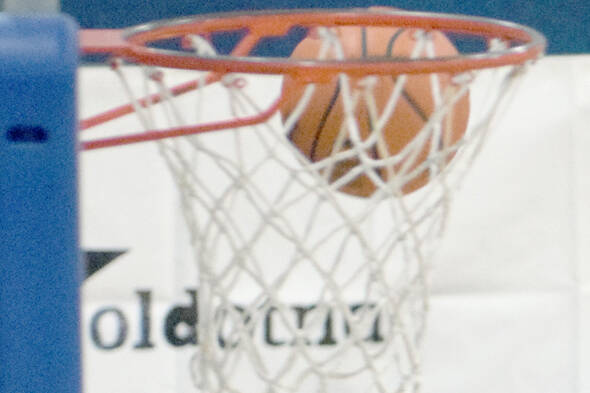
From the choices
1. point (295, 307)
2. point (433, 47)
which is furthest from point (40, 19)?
point (295, 307)

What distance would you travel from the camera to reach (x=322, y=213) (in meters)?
1.06

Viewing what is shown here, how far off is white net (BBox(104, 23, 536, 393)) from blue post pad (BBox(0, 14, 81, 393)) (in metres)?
0.25

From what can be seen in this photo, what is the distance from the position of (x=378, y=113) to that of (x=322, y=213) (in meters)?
0.36

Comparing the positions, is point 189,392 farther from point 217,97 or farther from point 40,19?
point 40,19

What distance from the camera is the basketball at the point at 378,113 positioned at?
2.37 feet

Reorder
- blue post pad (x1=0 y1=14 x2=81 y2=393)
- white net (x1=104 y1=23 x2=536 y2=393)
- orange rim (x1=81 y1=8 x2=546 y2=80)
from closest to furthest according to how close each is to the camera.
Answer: blue post pad (x1=0 y1=14 x2=81 y2=393) < orange rim (x1=81 y1=8 x2=546 y2=80) < white net (x1=104 y1=23 x2=536 y2=393)

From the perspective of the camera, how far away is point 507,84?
2.57ft

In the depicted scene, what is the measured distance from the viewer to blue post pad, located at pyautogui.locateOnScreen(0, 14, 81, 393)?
0.43 m

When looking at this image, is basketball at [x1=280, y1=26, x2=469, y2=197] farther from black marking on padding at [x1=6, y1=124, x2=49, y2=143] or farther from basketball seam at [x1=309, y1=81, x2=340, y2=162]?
black marking on padding at [x1=6, y1=124, x2=49, y2=143]

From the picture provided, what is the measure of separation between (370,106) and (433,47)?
169 mm

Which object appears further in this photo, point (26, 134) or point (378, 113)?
point (378, 113)

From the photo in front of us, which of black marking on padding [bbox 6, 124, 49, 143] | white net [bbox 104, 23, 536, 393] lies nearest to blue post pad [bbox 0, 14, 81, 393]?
black marking on padding [bbox 6, 124, 49, 143]


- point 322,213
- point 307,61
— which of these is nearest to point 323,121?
point 307,61

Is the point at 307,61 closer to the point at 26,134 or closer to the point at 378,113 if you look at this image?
the point at 378,113
